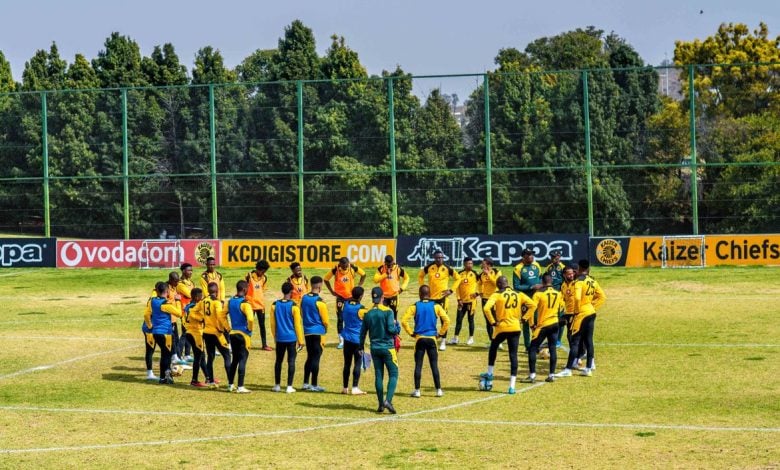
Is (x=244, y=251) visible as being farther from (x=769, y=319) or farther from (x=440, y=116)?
(x=769, y=319)

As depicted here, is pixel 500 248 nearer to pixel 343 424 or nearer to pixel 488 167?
pixel 488 167

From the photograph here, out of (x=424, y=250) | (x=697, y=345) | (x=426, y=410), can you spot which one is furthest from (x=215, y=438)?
(x=424, y=250)

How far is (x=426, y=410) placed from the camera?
2036cm

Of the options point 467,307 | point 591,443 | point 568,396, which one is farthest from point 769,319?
point 591,443

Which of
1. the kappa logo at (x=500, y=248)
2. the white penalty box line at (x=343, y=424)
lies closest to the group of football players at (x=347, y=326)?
the white penalty box line at (x=343, y=424)

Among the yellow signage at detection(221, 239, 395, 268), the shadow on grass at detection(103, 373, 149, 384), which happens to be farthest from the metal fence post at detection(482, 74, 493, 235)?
the shadow on grass at detection(103, 373, 149, 384)

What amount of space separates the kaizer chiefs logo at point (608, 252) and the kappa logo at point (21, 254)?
24.4m

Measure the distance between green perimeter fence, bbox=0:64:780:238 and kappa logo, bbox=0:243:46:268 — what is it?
3.95 meters

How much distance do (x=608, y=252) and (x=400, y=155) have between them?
15.5 meters

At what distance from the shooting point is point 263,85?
59.1m

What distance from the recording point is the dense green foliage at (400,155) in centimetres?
5545

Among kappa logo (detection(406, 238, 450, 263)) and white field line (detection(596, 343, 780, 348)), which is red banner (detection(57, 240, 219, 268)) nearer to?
kappa logo (detection(406, 238, 450, 263))

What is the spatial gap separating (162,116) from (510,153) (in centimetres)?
1985

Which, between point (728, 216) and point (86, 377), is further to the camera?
point (728, 216)
